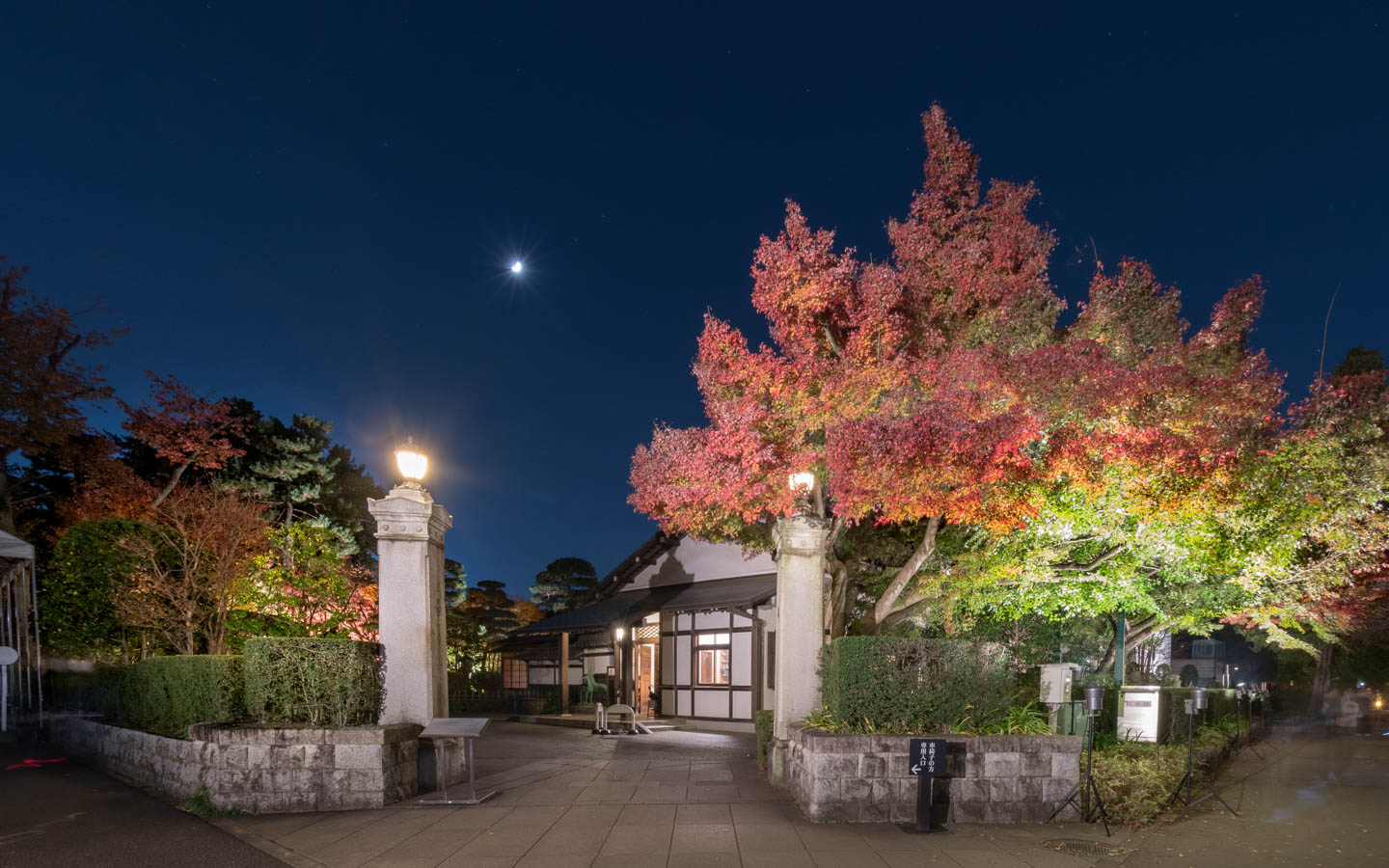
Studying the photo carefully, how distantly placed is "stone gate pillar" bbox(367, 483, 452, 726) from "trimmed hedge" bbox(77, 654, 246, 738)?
182 cm

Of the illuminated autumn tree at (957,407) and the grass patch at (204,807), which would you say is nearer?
the grass patch at (204,807)

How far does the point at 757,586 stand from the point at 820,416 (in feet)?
28.0

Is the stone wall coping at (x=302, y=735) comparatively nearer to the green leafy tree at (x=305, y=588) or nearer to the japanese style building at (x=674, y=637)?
the green leafy tree at (x=305, y=588)

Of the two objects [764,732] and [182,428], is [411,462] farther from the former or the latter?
[182,428]

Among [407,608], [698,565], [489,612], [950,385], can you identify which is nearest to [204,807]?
[407,608]

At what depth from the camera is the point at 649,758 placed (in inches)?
466

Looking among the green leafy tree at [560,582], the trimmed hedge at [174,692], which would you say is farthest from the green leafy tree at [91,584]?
the green leafy tree at [560,582]

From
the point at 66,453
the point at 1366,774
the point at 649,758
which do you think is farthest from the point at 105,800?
the point at 1366,774

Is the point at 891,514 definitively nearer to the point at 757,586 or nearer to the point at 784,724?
the point at 784,724

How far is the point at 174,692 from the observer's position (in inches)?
380

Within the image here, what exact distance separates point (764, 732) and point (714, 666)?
8.64m

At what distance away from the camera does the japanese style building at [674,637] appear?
17750 mm

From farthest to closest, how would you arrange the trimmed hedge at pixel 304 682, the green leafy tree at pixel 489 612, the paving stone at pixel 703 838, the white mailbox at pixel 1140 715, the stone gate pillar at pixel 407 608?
the green leafy tree at pixel 489 612
the white mailbox at pixel 1140 715
the stone gate pillar at pixel 407 608
the trimmed hedge at pixel 304 682
the paving stone at pixel 703 838

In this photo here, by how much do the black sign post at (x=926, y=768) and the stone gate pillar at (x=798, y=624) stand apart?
1.93 metres
